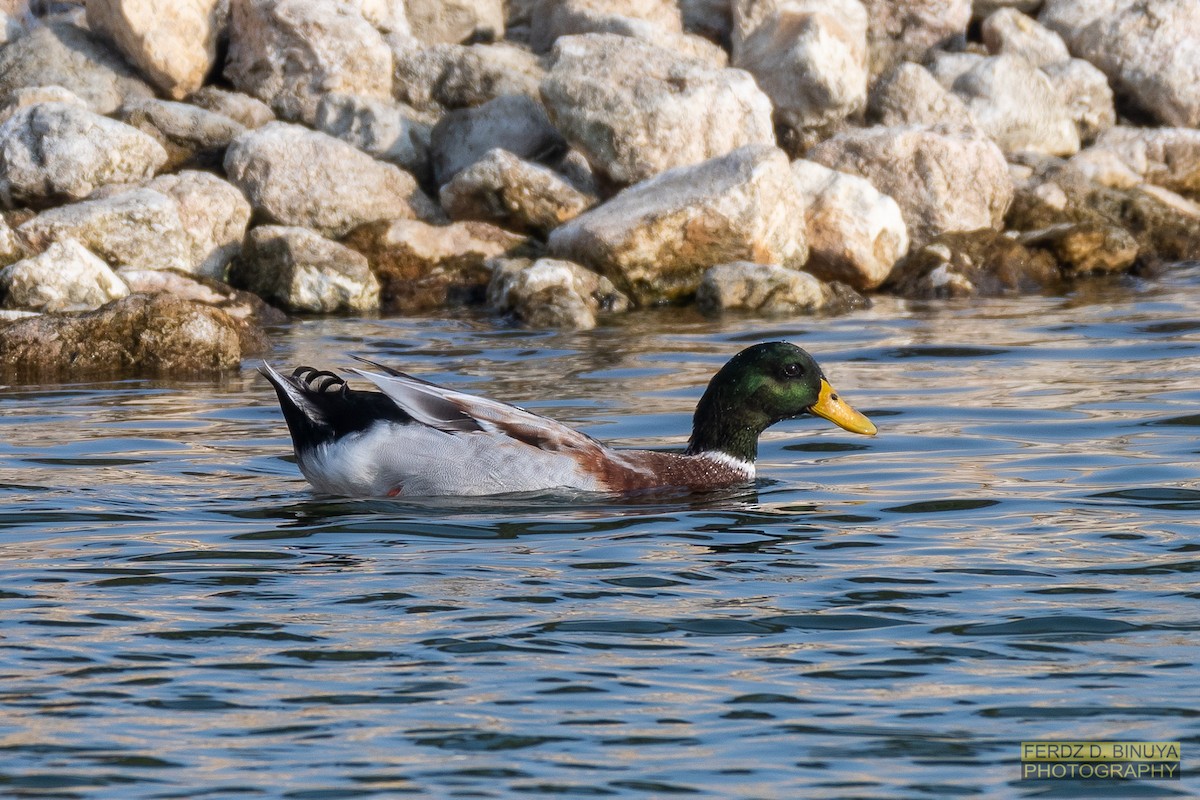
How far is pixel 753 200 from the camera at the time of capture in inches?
587

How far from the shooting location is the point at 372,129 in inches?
663

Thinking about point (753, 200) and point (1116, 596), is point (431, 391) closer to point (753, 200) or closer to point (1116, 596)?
point (1116, 596)

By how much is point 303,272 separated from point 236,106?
3.18 meters

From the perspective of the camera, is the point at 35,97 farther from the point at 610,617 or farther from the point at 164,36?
the point at 610,617

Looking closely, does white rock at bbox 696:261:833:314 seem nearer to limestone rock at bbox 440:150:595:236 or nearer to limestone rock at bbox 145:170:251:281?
limestone rock at bbox 440:150:595:236

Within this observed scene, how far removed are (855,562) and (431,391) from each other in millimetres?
1973

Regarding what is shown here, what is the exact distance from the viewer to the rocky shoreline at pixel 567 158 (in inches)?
582

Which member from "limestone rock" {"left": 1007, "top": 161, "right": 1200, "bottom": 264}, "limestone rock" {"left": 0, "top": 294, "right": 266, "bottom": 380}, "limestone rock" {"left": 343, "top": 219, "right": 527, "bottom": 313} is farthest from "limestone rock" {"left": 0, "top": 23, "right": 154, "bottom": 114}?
"limestone rock" {"left": 1007, "top": 161, "right": 1200, "bottom": 264}

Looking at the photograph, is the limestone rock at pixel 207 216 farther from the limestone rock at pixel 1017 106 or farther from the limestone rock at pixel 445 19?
the limestone rock at pixel 1017 106

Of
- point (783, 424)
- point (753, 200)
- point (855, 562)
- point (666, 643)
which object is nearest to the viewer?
point (666, 643)

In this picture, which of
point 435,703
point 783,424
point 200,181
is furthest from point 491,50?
point 435,703

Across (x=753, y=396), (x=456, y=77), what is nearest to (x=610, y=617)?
(x=753, y=396)

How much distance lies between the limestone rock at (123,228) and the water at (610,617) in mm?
4668

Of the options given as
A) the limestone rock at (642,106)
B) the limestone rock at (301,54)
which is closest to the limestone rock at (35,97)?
the limestone rock at (301,54)
